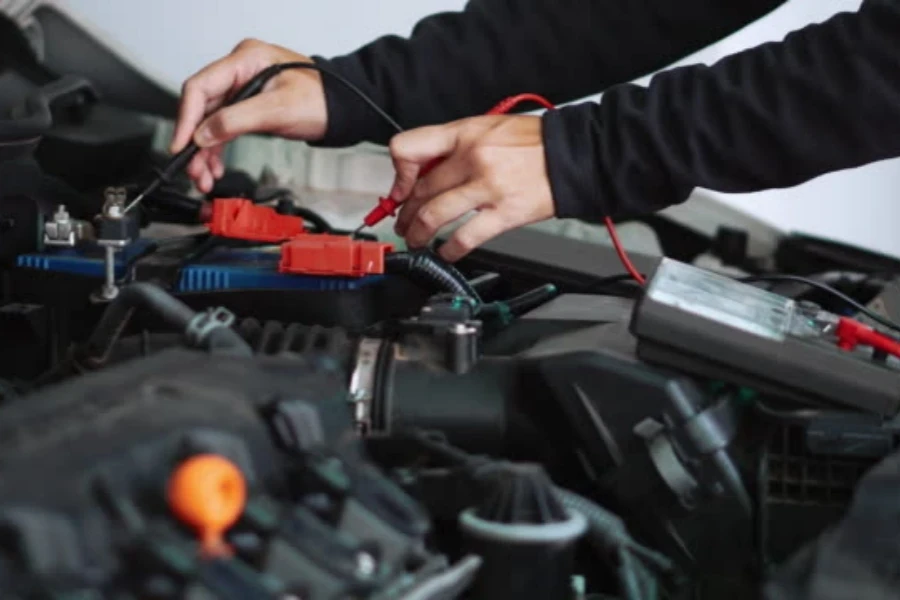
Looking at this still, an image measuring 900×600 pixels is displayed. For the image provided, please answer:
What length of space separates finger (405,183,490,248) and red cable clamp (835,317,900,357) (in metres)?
0.28

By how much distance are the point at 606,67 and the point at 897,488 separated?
0.79m

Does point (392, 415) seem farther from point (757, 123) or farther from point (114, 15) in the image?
point (114, 15)

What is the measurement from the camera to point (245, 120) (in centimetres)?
96

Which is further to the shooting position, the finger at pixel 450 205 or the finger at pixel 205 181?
the finger at pixel 205 181

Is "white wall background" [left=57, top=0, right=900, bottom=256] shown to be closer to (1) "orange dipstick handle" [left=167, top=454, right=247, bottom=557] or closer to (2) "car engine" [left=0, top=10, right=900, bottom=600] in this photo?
(2) "car engine" [left=0, top=10, right=900, bottom=600]

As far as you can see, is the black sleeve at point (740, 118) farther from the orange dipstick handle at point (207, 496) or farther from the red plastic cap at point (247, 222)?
the orange dipstick handle at point (207, 496)

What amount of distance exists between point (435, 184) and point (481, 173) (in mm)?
48

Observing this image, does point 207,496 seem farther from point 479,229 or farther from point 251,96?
point 251,96

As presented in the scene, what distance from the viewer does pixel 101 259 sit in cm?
87

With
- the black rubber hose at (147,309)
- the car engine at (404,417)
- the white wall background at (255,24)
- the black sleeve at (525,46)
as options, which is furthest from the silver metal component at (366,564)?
the white wall background at (255,24)

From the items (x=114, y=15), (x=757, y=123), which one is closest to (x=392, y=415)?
(x=757, y=123)

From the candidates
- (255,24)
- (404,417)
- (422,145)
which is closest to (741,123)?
(422,145)

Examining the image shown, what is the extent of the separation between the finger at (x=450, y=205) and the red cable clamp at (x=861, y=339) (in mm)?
281

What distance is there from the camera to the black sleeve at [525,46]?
1178 mm
